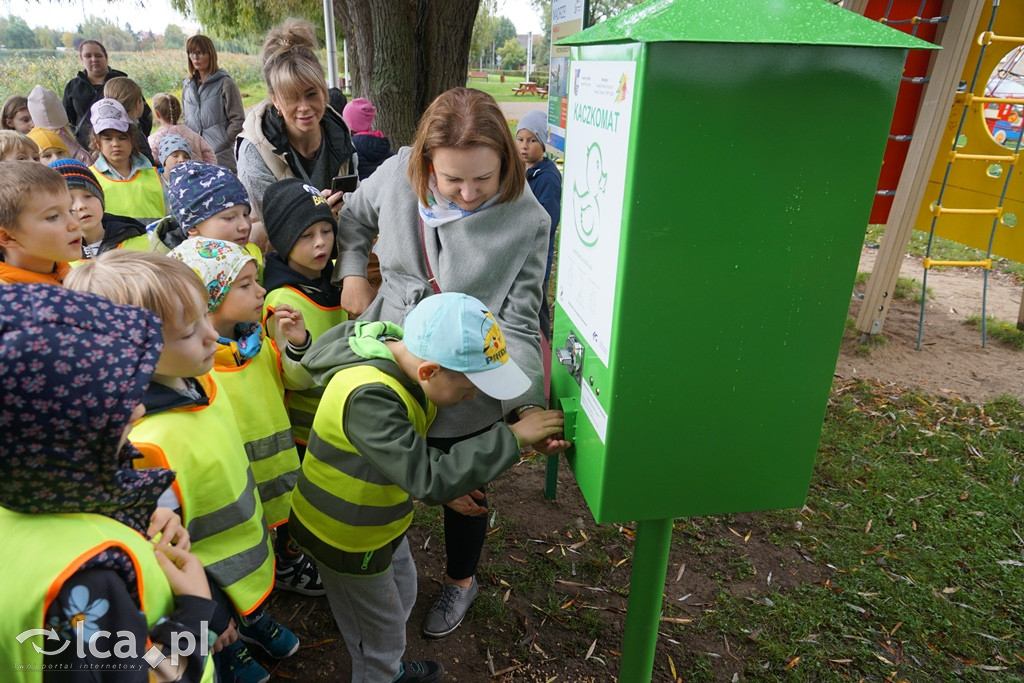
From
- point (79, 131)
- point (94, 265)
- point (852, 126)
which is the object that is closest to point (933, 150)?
point (852, 126)

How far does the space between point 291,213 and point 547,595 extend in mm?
1810

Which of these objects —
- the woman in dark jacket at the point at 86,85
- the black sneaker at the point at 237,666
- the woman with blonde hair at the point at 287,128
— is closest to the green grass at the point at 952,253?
the woman with blonde hair at the point at 287,128

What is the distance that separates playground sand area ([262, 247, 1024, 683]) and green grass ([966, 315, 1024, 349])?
3.33 m

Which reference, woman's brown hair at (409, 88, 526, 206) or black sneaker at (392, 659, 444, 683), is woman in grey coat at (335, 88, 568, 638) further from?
A: black sneaker at (392, 659, 444, 683)

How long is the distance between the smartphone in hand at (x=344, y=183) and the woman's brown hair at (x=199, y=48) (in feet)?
12.6

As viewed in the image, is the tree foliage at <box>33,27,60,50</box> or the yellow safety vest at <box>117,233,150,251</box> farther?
the tree foliage at <box>33,27,60,50</box>

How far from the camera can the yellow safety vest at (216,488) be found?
160 centimetres

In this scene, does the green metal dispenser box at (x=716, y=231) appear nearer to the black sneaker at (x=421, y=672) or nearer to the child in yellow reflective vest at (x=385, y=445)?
the child in yellow reflective vest at (x=385, y=445)

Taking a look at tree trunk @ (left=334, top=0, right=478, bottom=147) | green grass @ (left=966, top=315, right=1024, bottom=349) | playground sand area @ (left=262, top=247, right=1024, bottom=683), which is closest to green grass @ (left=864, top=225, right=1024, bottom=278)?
green grass @ (left=966, top=315, right=1024, bottom=349)

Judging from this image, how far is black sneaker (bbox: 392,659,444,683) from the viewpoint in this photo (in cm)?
226

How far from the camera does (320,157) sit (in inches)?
117

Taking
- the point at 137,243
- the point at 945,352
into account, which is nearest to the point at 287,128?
the point at 137,243

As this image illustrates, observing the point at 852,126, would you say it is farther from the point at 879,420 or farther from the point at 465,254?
the point at 879,420

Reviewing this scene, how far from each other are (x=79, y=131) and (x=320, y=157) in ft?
12.7
